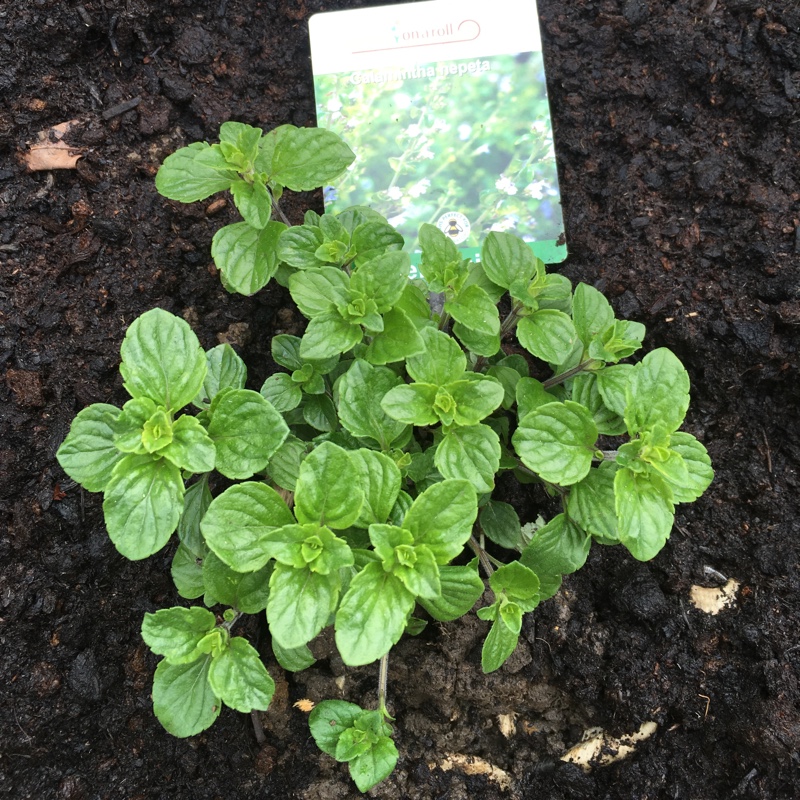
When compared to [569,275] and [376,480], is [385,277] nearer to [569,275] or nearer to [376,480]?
[376,480]

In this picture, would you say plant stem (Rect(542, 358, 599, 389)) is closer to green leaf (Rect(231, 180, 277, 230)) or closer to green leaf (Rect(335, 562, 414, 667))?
green leaf (Rect(335, 562, 414, 667))

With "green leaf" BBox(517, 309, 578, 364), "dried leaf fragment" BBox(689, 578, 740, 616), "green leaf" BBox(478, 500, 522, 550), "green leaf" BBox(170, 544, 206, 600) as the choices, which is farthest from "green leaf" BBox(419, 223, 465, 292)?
"dried leaf fragment" BBox(689, 578, 740, 616)

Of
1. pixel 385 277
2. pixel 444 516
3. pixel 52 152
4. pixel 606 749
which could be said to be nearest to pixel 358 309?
pixel 385 277

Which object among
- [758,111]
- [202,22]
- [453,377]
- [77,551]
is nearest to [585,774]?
[453,377]

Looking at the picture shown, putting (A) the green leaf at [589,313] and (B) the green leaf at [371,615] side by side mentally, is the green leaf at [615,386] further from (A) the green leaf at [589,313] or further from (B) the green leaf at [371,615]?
(B) the green leaf at [371,615]

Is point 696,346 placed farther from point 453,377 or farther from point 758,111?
point 453,377

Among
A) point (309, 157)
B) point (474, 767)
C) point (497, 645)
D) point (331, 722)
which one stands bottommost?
point (474, 767)

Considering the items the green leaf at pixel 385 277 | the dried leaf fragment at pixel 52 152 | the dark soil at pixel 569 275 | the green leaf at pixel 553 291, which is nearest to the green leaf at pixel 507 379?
the green leaf at pixel 553 291
